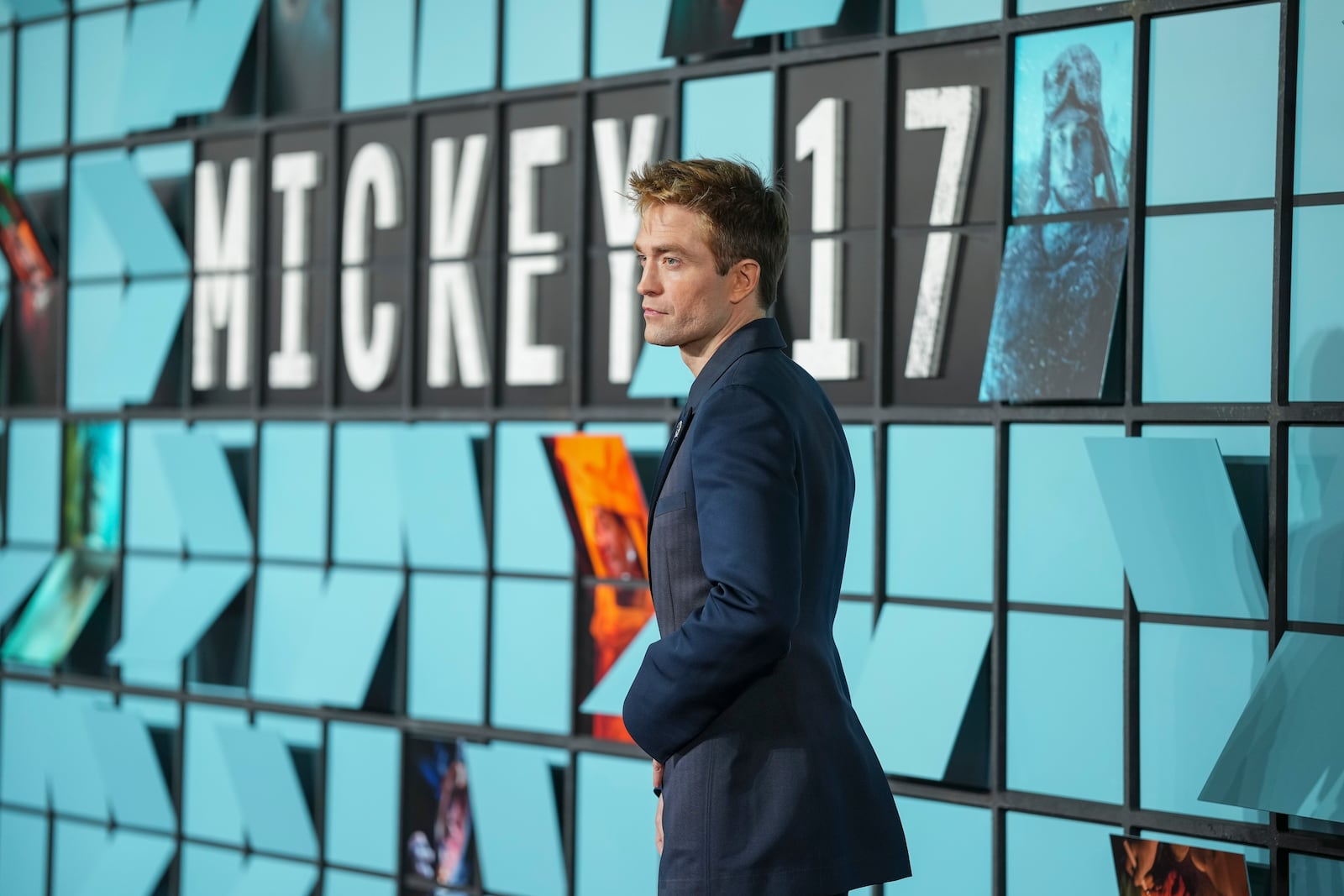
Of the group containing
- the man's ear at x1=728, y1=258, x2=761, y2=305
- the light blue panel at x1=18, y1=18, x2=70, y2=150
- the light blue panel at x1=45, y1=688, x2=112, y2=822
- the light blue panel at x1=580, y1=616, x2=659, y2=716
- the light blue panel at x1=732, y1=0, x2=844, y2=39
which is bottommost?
the light blue panel at x1=45, y1=688, x2=112, y2=822

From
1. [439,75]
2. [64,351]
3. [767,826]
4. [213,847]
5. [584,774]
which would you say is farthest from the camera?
[64,351]

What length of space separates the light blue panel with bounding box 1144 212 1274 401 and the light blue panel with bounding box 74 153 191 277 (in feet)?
8.51

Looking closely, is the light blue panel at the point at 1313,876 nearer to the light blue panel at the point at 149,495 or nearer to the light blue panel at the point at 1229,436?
the light blue panel at the point at 1229,436

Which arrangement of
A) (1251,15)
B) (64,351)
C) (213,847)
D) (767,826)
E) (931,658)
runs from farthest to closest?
1. (64,351)
2. (213,847)
3. (931,658)
4. (1251,15)
5. (767,826)

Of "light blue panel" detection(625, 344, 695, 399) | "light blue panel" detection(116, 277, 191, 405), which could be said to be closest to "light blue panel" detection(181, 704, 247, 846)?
"light blue panel" detection(116, 277, 191, 405)

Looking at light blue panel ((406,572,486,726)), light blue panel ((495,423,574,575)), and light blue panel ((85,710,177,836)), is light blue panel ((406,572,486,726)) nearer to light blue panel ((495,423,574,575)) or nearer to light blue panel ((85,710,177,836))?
light blue panel ((495,423,574,575))

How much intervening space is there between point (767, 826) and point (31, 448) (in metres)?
3.26

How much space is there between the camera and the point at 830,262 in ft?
9.59

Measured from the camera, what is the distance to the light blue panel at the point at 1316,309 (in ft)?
7.81

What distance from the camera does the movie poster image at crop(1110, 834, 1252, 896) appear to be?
2449 millimetres

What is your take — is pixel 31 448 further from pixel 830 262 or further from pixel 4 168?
pixel 830 262

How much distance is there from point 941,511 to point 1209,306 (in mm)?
635

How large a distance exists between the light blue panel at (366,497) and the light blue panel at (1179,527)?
176 centimetres

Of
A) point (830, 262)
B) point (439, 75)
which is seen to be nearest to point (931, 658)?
point (830, 262)
